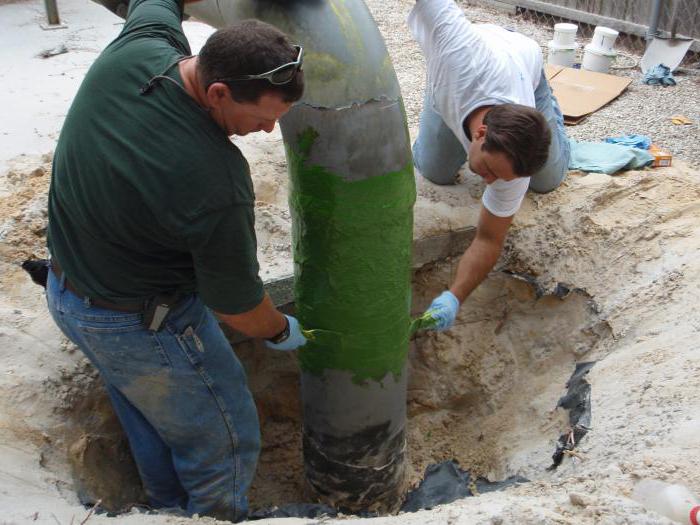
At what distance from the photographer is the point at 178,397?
7.36ft

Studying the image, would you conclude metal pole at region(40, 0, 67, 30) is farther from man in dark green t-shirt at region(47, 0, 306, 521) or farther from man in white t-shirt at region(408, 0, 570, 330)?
man in dark green t-shirt at region(47, 0, 306, 521)

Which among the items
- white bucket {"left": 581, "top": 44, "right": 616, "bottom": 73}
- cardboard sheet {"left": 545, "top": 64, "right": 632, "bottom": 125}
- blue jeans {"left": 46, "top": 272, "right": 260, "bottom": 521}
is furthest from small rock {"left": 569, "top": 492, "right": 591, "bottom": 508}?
white bucket {"left": 581, "top": 44, "right": 616, "bottom": 73}

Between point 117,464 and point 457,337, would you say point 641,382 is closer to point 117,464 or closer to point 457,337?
point 457,337

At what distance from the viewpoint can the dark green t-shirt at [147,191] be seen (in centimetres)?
175

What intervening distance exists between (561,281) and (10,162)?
119 inches

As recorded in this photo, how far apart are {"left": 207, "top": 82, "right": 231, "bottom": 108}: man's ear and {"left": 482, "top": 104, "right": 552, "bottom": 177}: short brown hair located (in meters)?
1.22

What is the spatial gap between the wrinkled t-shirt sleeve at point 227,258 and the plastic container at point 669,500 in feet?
3.96

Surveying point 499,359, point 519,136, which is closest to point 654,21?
point 499,359

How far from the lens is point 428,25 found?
307 centimetres

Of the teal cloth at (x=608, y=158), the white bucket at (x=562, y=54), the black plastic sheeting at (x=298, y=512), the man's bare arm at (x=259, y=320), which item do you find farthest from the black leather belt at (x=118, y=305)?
the white bucket at (x=562, y=54)

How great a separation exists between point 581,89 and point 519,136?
323 cm

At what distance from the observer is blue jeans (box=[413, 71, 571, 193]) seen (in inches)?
137

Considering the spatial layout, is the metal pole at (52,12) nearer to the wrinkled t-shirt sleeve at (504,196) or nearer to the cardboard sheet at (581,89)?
the cardboard sheet at (581,89)

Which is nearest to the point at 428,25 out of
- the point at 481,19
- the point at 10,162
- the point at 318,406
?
the point at 318,406
